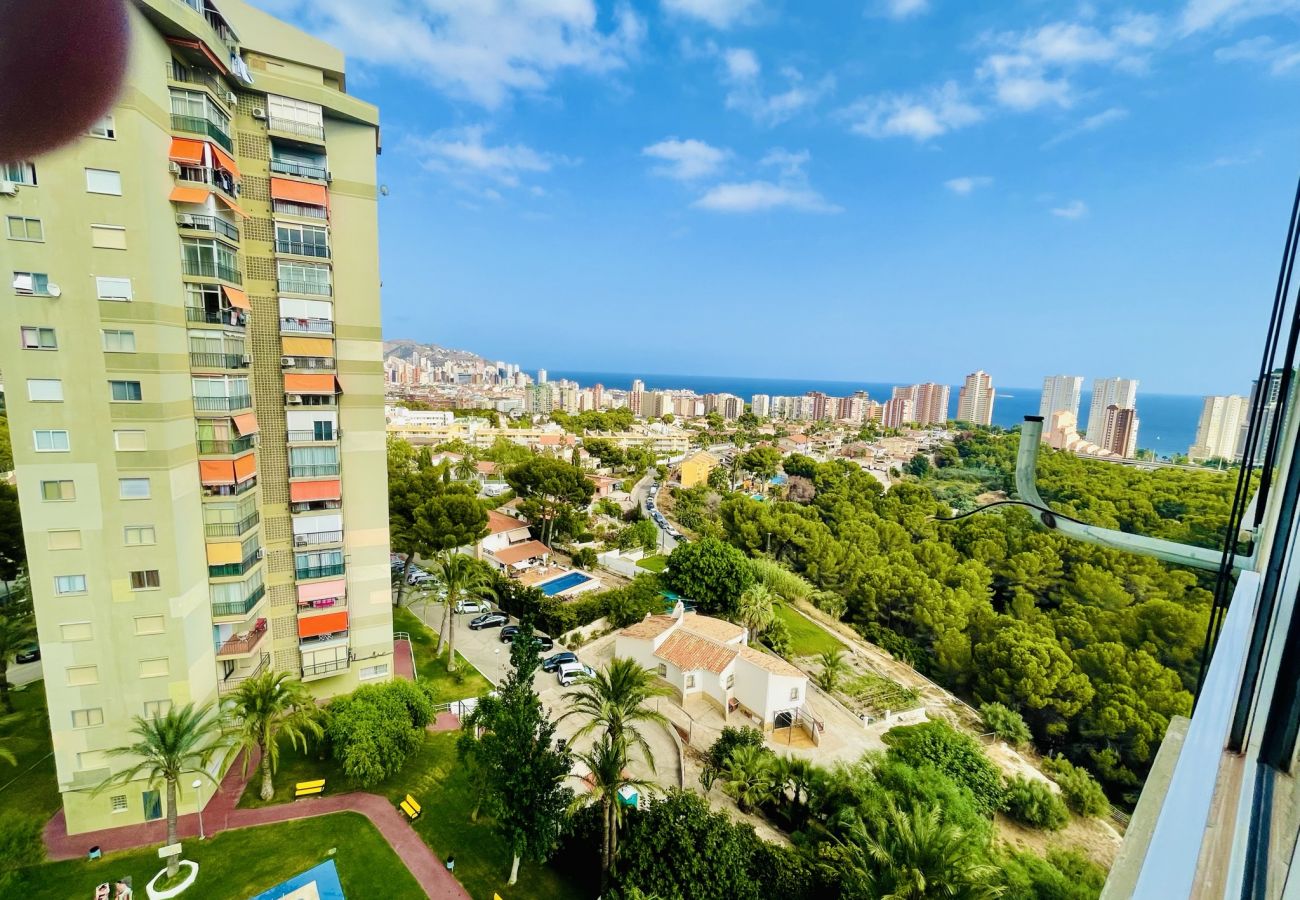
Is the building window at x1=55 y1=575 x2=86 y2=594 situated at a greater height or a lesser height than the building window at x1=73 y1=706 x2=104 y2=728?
greater

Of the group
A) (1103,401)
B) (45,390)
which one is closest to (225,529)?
(45,390)

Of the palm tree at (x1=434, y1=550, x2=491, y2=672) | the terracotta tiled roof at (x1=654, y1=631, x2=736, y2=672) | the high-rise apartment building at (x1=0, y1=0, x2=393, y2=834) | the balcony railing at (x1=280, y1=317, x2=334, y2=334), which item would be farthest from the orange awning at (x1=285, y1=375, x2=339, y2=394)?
the terracotta tiled roof at (x1=654, y1=631, x2=736, y2=672)

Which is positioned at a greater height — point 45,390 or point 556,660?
point 45,390

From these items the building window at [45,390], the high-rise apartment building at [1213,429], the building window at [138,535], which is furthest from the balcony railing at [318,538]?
the high-rise apartment building at [1213,429]

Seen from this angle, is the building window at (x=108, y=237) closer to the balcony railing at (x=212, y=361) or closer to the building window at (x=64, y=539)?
the balcony railing at (x=212, y=361)

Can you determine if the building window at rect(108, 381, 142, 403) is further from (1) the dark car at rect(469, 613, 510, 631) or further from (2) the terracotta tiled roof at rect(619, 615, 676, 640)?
(2) the terracotta tiled roof at rect(619, 615, 676, 640)

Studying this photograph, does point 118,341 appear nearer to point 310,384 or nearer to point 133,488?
point 133,488
